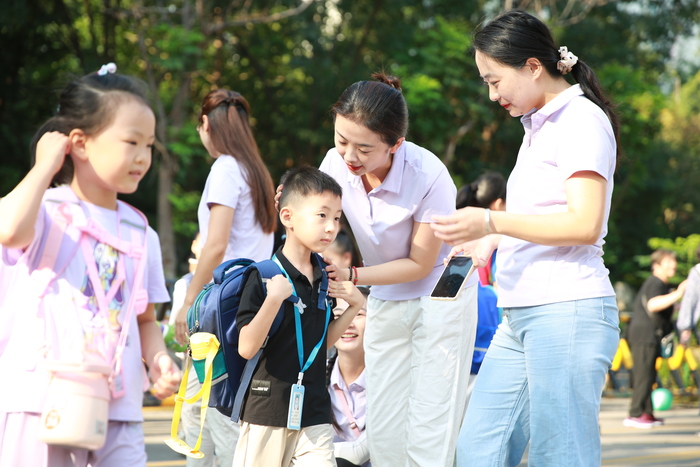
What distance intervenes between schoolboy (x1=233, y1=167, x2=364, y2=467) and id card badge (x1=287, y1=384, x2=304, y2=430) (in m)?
0.02

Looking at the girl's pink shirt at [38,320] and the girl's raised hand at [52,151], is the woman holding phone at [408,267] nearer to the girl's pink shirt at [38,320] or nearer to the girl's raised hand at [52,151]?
the girl's pink shirt at [38,320]

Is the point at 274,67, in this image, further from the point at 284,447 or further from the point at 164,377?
the point at 164,377

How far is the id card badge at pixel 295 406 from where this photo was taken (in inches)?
129

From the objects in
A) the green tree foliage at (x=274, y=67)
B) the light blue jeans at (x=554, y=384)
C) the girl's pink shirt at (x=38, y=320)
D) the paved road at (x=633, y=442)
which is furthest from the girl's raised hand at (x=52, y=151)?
the green tree foliage at (x=274, y=67)

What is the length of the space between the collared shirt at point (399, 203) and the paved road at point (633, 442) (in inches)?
127

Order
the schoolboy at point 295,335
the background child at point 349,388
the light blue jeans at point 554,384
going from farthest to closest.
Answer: the background child at point 349,388 → the schoolboy at point 295,335 → the light blue jeans at point 554,384

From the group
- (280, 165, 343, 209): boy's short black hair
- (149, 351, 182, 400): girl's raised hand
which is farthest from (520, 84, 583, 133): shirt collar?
(149, 351, 182, 400): girl's raised hand

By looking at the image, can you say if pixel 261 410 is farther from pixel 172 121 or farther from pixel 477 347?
pixel 172 121

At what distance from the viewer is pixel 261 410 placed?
329cm

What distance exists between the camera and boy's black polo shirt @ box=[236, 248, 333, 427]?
10.8 feet

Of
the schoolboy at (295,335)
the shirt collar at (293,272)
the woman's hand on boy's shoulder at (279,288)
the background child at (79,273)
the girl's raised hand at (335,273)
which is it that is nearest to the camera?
the background child at (79,273)

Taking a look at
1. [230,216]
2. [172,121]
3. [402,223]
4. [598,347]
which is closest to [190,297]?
[230,216]

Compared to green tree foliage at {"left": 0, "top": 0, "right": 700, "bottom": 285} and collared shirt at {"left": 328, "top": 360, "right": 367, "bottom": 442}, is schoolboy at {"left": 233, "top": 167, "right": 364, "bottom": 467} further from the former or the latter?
green tree foliage at {"left": 0, "top": 0, "right": 700, "bottom": 285}

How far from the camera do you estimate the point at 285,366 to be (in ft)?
10.9
